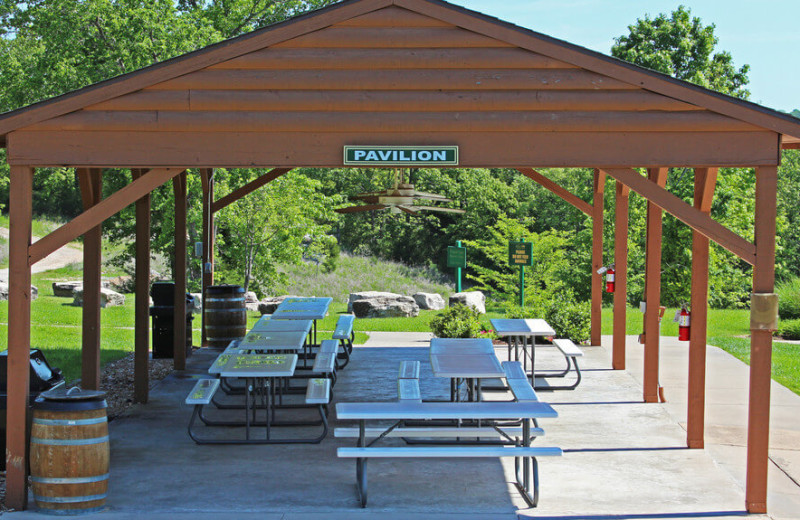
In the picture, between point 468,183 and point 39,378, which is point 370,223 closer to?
point 468,183

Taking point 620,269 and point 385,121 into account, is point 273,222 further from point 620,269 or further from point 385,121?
point 385,121

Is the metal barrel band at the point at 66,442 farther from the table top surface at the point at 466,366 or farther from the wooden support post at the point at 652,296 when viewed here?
the wooden support post at the point at 652,296

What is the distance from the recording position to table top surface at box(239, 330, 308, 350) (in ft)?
31.9

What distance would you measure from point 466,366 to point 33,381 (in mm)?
3592

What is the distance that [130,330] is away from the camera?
655 inches

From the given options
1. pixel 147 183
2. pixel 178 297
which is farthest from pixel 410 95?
pixel 178 297

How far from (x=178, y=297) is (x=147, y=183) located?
4.78 metres

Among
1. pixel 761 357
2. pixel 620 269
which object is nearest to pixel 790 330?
pixel 620 269

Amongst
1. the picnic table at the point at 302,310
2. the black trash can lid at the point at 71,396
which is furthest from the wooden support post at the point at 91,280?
the picnic table at the point at 302,310

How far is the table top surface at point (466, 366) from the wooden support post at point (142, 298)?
9.99ft

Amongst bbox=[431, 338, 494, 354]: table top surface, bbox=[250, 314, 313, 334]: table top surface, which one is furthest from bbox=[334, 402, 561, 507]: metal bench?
bbox=[250, 314, 313, 334]: table top surface

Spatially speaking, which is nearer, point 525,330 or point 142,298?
point 142,298

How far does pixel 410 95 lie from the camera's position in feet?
22.8

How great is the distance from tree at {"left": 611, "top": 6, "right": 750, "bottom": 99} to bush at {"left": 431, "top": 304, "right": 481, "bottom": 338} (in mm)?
17396
